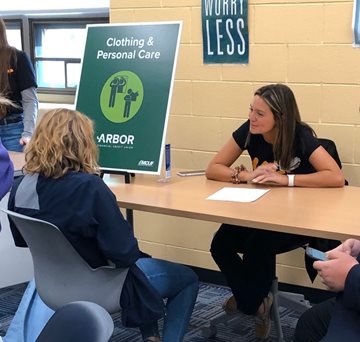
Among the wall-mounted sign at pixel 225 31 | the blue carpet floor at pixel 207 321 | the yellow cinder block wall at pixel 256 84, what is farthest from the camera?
the wall-mounted sign at pixel 225 31

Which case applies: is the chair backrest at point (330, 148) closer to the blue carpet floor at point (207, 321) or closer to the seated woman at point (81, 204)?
the blue carpet floor at point (207, 321)

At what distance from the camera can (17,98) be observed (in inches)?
156

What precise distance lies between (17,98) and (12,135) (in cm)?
22

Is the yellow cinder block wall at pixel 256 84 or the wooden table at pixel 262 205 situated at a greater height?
the yellow cinder block wall at pixel 256 84

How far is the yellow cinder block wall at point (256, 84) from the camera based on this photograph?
10.7 ft

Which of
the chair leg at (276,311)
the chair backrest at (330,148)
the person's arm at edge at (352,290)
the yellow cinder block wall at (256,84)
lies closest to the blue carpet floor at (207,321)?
the chair leg at (276,311)

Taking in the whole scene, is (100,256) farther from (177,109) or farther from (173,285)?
(177,109)

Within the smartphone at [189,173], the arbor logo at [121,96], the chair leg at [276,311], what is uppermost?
the arbor logo at [121,96]

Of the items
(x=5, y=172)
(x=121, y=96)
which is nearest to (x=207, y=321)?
(x=121, y=96)

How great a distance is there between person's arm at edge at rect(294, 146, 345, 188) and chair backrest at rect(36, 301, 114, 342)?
186 cm

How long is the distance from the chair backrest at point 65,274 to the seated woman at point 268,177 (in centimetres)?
76

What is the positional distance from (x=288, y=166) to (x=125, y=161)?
0.73 meters

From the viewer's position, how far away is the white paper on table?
266cm

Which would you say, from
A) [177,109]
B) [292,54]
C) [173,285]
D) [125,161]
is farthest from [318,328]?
[177,109]
